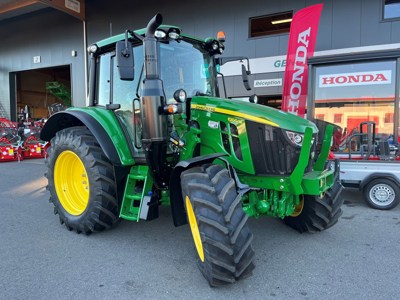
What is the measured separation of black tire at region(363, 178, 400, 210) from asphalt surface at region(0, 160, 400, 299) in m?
0.46

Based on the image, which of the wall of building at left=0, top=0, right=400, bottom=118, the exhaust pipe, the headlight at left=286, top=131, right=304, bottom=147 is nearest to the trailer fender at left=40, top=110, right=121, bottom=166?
the exhaust pipe

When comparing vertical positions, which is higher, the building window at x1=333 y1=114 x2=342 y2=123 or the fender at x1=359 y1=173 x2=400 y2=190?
the building window at x1=333 y1=114 x2=342 y2=123

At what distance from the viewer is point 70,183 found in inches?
171

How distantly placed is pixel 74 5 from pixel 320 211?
12804mm

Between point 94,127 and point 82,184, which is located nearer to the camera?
point 94,127

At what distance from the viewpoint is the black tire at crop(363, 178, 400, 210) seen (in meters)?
5.07

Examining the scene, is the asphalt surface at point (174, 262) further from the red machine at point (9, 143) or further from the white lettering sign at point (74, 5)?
the white lettering sign at point (74, 5)

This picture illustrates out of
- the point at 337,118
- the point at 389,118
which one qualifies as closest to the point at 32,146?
the point at 337,118

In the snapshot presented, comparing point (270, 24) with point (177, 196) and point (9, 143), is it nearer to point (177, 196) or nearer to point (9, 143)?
point (177, 196)

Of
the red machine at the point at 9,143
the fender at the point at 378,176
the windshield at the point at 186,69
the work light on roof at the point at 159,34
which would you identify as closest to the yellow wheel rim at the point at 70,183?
the windshield at the point at 186,69

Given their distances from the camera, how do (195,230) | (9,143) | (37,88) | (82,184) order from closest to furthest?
(195,230), (82,184), (9,143), (37,88)

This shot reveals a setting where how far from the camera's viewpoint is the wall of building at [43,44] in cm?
1391

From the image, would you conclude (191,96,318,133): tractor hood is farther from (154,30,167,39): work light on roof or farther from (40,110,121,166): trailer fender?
(40,110,121,166): trailer fender

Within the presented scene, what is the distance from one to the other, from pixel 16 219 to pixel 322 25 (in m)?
8.93
